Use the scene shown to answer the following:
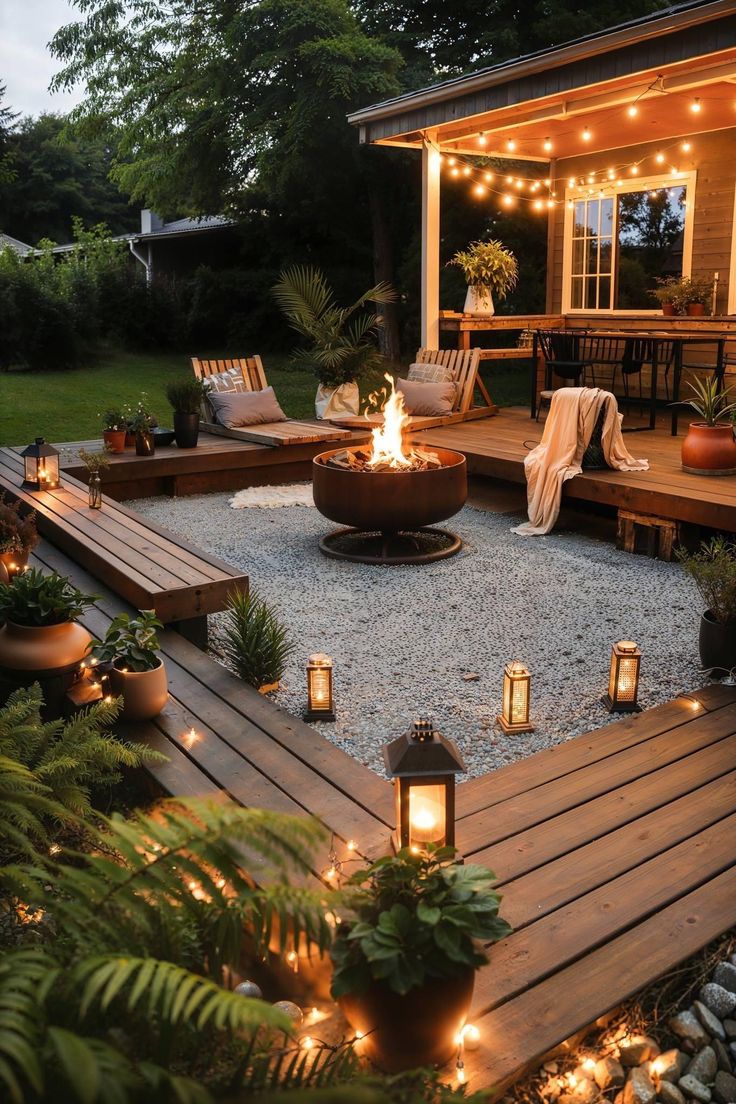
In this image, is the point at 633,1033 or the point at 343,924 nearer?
the point at 343,924

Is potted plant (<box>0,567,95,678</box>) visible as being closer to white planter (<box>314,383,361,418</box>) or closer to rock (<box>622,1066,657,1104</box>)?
rock (<box>622,1066,657,1104</box>)

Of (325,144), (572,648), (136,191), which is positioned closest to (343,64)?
(325,144)

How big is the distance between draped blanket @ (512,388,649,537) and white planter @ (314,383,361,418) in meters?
2.94

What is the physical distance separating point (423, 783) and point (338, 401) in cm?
720

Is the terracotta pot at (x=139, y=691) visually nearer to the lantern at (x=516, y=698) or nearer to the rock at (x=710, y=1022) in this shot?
the lantern at (x=516, y=698)

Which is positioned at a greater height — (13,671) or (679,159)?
(679,159)

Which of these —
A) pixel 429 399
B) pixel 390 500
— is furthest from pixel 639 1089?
pixel 429 399

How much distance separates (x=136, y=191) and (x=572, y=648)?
15.2 meters

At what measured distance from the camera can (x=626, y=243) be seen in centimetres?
1028

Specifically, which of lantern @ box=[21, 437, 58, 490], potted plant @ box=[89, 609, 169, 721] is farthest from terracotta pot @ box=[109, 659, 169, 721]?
lantern @ box=[21, 437, 58, 490]

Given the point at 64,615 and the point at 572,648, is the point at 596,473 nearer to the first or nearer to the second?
the point at 572,648

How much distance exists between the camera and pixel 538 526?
22.0ft

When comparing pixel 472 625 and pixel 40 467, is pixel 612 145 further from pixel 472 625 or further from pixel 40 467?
pixel 472 625

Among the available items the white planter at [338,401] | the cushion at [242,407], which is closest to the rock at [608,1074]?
the cushion at [242,407]
